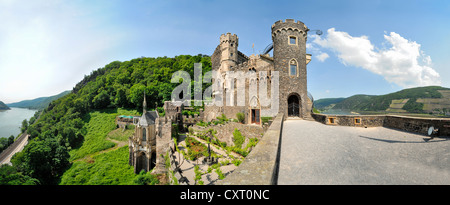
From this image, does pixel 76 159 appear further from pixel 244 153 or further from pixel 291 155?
pixel 291 155

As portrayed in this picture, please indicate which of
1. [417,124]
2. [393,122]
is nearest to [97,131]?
[393,122]

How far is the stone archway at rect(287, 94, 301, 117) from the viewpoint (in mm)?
15620

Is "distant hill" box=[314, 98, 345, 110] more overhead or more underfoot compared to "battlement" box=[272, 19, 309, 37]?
more underfoot

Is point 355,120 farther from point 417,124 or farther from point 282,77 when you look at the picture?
point 282,77

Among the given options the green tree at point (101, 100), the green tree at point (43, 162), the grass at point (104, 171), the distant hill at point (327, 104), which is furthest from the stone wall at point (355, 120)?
the distant hill at point (327, 104)

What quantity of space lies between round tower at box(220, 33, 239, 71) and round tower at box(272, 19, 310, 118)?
1049 cm

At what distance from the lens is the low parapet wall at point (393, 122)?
6629 millimetres

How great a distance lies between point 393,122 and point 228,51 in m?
20.6

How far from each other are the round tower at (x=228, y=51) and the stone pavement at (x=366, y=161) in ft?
65.9

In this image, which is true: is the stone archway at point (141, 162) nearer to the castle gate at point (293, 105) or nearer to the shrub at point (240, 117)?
the shrub at point (240, 117)

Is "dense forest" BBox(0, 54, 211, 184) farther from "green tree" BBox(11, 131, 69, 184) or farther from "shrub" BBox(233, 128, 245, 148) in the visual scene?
"shrub" BBox(233, 128, 245, 148)

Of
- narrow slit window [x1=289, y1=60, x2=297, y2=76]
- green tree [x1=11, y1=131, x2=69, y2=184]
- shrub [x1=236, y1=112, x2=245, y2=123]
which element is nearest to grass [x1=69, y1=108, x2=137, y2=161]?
green tree [x1=11, y1=131, x2=69, y2=184]

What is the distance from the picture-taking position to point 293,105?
15.8 meters
